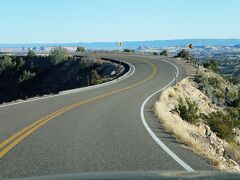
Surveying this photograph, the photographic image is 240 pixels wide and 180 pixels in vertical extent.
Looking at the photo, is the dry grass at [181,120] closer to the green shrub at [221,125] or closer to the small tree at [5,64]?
the green shrub at [221,125]

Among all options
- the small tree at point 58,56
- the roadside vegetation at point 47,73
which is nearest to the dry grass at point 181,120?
the roadside vegetation at point 47,73

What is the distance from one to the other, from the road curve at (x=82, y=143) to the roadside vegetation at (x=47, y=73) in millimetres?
27198

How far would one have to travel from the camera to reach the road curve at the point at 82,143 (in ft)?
28.3

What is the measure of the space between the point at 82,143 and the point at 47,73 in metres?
57.0

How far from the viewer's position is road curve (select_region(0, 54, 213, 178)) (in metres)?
8.62

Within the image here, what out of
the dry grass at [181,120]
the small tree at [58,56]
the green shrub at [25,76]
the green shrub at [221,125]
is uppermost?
the dry grass at [181,120]

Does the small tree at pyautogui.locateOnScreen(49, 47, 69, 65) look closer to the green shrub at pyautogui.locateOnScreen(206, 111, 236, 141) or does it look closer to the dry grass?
the dry grass

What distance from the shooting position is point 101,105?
21172mm

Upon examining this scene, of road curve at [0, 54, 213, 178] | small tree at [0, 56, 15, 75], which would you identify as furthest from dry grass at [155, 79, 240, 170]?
small tree at [0, 56, 15, 75]

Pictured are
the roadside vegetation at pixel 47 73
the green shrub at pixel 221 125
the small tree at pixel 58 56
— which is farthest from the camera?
the small tree at pixel 58 56

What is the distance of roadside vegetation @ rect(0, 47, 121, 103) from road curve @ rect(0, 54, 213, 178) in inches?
1071

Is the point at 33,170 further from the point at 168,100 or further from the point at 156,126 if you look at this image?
the point at 168,100

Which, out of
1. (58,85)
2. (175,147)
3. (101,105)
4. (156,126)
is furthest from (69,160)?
(58,85)

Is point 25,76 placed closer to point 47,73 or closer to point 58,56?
point 47,73
